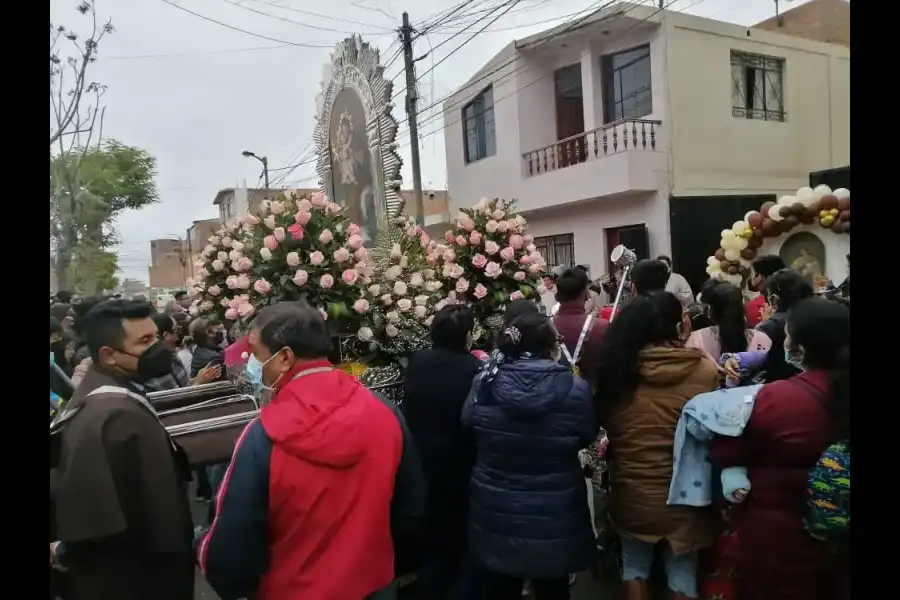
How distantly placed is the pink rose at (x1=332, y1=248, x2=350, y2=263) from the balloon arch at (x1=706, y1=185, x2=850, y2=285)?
135 inches

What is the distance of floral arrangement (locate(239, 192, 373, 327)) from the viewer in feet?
9.52

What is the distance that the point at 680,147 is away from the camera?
6.30 meters

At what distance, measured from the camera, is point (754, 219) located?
17.5 ft

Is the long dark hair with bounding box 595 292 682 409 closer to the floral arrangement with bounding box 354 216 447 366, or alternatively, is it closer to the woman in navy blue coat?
the woman in navy blue coat

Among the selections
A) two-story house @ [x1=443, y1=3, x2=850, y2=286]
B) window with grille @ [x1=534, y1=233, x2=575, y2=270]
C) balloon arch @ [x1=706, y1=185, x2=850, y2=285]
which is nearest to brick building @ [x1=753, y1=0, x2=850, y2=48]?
two-story house @ [x1=443, y1=3, x2=850, y2=286]

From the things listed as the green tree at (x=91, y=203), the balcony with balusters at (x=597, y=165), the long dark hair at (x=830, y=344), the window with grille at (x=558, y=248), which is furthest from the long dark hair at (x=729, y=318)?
the window with grille at (x=558, y=248)

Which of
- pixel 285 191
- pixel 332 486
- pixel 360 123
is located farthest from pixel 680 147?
pixel 332 486

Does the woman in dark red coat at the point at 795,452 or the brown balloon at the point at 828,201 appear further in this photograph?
the brown balloon at the point at 828,201

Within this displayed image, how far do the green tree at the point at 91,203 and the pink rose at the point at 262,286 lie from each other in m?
0.75

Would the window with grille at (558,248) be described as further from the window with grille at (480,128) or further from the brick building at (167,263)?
the brick building at (167,263)

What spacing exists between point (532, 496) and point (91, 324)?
1.39m

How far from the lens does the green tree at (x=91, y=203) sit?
160cm

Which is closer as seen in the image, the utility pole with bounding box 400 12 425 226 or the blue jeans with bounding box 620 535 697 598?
the blue jeans with bounding box 620 535 697 598

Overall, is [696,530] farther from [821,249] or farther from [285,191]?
[821,249]
